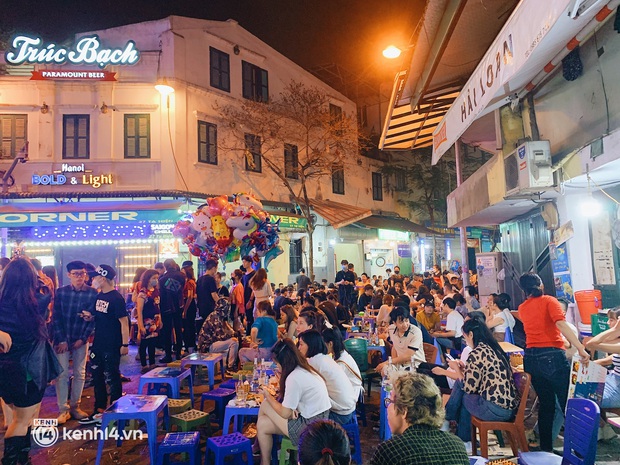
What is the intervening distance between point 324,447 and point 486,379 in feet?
8.78

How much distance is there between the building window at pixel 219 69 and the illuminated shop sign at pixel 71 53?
2.89 metres

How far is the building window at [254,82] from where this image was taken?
60.8ft

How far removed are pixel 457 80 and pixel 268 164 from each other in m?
10.6

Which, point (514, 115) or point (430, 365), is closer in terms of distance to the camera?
point (430, 365)

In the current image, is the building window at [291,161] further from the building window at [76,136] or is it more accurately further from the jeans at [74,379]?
the jeans at [74,379]

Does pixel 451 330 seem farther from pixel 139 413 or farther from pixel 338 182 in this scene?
pixel 338 182

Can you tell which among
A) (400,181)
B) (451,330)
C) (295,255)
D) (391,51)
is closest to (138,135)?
(295,255)

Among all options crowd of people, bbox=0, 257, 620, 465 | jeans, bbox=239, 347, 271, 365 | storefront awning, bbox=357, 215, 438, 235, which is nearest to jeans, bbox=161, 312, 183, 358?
crowd of people, bbox=0, 257, 620, 465

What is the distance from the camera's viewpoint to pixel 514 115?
7.77 m

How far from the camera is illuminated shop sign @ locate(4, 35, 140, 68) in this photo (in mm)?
14695

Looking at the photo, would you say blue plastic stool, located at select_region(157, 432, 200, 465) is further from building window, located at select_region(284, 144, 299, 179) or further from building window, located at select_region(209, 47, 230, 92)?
building window, located at select_region(284, 144, 299, 179)

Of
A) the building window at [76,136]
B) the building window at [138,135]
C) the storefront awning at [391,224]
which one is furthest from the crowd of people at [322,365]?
the storefront awning at [391,224]

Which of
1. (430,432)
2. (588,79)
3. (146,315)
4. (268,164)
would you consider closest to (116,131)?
(268,164)

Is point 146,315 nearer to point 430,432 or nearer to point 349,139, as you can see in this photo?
point 430,432
